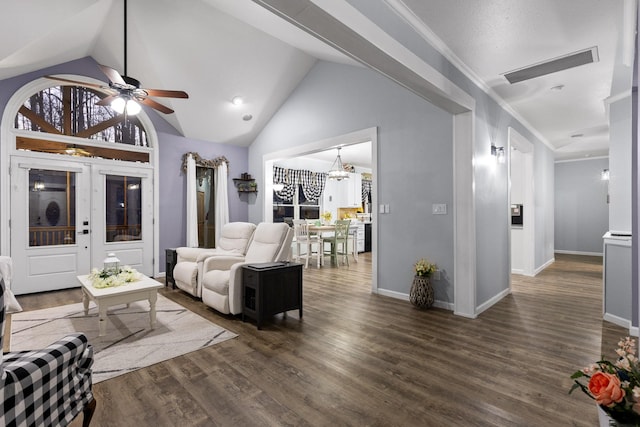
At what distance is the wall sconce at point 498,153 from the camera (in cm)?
404

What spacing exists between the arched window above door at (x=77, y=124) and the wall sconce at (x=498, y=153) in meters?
5.41

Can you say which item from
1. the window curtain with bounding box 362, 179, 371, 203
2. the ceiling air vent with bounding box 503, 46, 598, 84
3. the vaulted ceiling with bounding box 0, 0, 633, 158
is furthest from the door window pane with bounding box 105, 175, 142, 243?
the window curtain with bounding box 362, 179, 371, 203

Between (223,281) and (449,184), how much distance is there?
279 centimetres

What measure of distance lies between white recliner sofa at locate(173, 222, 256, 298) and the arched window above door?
2244 millimetres

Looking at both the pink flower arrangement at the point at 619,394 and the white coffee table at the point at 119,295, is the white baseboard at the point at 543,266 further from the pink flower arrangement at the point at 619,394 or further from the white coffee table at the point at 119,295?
the white coffee table at the point at 119,295

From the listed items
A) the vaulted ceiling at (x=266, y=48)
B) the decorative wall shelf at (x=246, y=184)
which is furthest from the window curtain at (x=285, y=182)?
the vaulted ceiling at (x=266, y=48)

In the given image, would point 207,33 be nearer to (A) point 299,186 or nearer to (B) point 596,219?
(A) point 299,186

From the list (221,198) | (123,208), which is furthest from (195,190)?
(123,208)

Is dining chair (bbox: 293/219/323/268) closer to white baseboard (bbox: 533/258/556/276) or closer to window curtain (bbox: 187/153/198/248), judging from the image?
window curtain (bbox: 187/153/198/248)

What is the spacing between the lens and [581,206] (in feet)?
28.3

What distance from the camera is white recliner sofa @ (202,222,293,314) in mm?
3373

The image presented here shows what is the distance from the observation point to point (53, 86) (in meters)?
4.79

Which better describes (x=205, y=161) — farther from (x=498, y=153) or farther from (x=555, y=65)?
(x=555, y=65)

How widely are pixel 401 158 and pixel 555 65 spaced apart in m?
1.83
